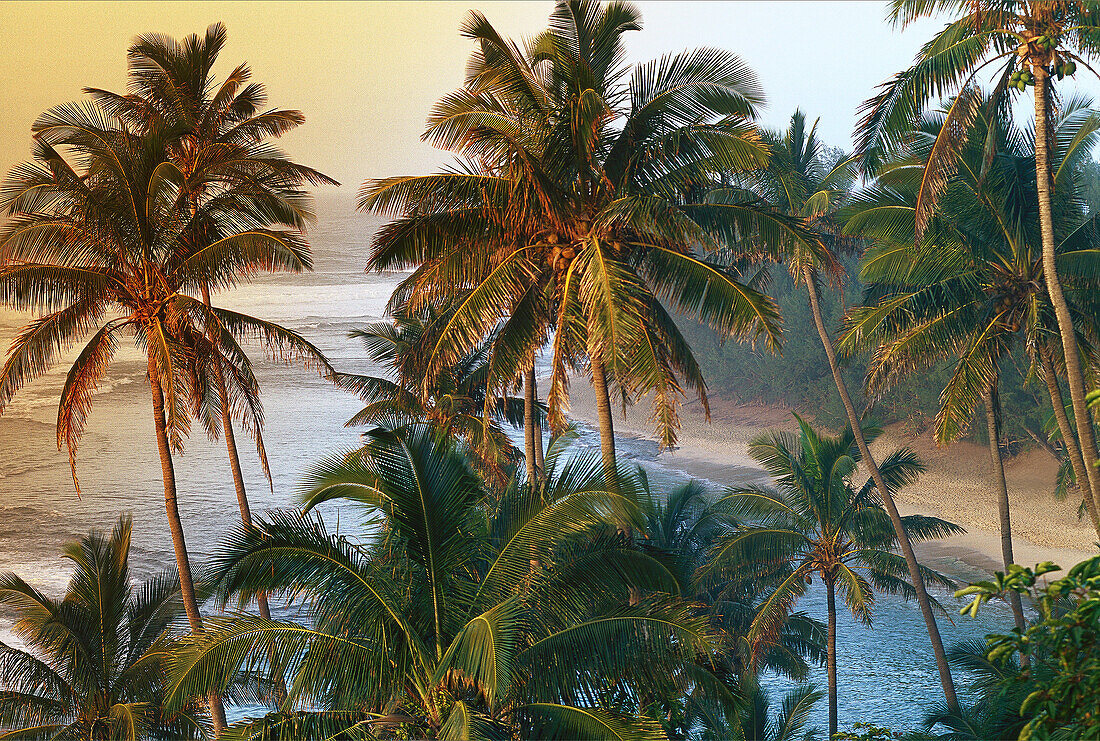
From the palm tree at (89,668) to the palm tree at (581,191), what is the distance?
5.81m

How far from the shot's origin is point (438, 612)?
8.94 m

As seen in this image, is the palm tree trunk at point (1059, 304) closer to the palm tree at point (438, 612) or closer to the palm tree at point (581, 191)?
the palm tree at point (581, 191)

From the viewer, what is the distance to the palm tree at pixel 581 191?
1180 centimetres

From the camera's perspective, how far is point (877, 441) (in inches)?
1772

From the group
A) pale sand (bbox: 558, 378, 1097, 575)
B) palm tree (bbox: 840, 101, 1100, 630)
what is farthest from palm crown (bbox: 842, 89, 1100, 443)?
pale sand (bbox: 558, 378, 1097, 575)

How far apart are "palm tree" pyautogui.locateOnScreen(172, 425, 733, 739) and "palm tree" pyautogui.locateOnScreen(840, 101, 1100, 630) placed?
27.9ft

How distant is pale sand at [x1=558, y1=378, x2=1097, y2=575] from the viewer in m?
30.6

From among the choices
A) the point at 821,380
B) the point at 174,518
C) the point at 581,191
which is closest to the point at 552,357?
the point at 581,191

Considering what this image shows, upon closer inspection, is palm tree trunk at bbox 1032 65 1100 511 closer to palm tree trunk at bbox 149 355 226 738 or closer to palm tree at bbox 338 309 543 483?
palm tree at bbox 338 309 543 483

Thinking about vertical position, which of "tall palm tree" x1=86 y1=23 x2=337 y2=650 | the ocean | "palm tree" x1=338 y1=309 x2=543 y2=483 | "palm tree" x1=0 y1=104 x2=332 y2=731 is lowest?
the ocean

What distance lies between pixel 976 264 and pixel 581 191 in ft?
25.7

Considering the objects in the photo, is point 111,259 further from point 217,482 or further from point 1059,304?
point 217,482

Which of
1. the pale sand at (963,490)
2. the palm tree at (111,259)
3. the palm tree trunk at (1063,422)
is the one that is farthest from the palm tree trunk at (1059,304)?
the pale sand at (963,490)

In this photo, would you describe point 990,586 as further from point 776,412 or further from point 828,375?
point 776,412
